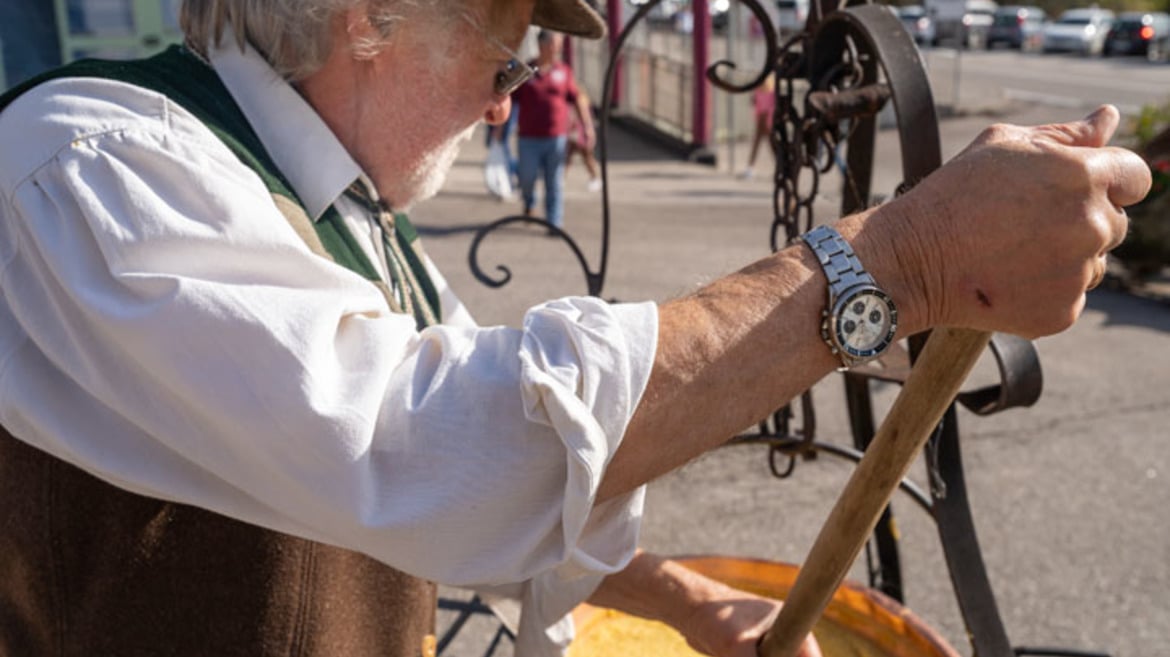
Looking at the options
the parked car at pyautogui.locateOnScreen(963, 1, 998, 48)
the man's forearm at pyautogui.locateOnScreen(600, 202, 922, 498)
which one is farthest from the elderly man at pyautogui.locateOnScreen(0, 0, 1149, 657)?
the parked car at pyautogui.locateOnScreen(963, 1, 998, 48)

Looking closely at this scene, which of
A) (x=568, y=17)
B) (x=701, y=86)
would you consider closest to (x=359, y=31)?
(x=568, y=17)

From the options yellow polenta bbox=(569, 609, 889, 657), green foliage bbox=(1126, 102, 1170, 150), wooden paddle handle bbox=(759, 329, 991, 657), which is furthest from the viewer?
green foliage bbox=(1126, 102, 1170, 150)

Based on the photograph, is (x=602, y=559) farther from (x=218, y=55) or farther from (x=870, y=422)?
(x=870, y=422)

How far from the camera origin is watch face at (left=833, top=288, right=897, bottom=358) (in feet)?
3.30

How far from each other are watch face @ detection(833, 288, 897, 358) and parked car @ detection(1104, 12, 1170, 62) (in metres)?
34.5

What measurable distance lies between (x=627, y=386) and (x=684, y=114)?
539 inches

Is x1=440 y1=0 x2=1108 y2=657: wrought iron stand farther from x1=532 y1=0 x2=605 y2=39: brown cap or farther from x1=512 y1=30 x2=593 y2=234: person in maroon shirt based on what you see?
x1=512 y1=30 x2=593 y2=234: person in maroon shirt

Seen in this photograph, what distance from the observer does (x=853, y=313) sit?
1.01 m

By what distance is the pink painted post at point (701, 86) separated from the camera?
42.0ft

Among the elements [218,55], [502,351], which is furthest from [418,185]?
[502,351]

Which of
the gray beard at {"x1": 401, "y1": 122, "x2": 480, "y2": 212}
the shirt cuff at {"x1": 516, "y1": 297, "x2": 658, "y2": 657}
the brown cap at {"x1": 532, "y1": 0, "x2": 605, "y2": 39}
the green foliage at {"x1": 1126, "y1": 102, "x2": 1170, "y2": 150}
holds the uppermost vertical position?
the brown cap at {"x1": 532, "y1": 0, "x2": 605, "y2": 39}

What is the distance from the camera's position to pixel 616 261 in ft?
26.0

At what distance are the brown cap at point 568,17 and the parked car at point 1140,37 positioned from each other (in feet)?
111

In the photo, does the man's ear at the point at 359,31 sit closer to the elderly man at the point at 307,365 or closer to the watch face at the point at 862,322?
the elderly man at the point at 307,365
